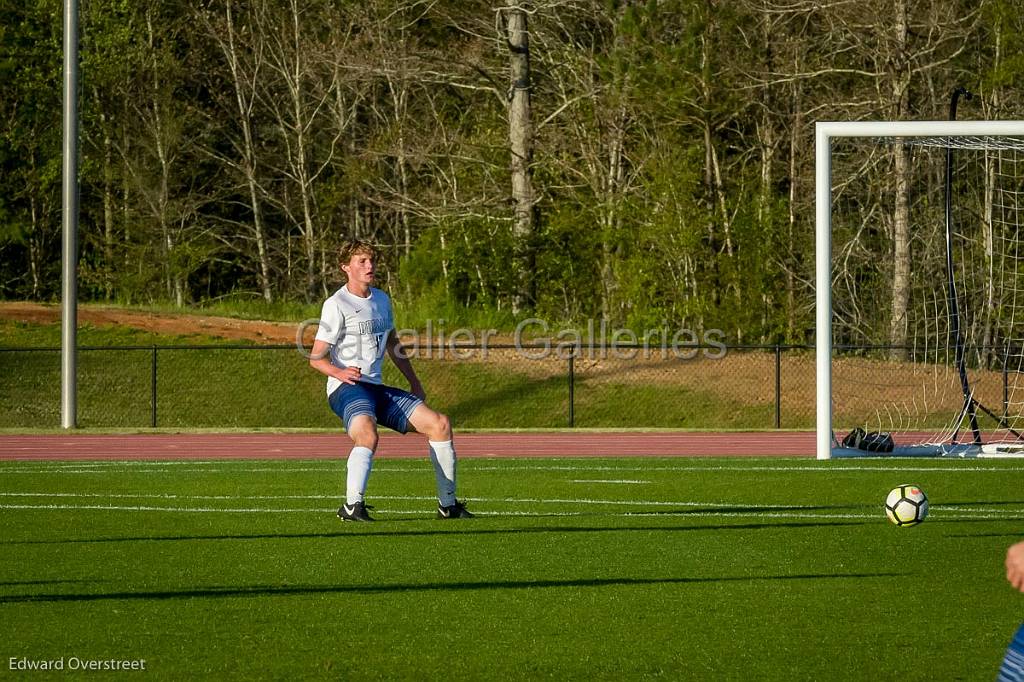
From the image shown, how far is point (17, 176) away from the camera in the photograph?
42.2m

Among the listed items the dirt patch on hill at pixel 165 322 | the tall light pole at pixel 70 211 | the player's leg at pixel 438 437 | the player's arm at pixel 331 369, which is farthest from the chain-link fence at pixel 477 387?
the player's arm at pixel 331 369

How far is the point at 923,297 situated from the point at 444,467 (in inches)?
619

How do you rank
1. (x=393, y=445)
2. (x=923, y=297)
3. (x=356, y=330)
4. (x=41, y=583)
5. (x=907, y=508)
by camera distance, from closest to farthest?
(x=41, y=583) → (x=907, y=508) → (x=356, y=330) → (x=393, y=445) → (x=923, y=297)

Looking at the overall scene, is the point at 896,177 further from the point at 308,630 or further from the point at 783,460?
the point at 308,630

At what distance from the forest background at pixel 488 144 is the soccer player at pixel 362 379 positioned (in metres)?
17.2

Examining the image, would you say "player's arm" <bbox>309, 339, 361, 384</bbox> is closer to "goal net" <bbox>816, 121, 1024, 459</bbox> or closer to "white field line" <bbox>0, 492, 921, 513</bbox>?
"white field line" <bbox>0, 492, 921, 513</bbox>

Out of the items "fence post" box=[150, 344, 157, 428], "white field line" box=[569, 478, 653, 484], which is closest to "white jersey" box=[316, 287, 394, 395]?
"white field line" box=[569, 478, 653, 484]

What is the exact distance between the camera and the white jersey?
34.9ft

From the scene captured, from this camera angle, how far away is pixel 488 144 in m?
35.4

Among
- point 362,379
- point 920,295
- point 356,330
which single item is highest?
point 920,295

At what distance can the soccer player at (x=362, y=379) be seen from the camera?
1059 centimetres

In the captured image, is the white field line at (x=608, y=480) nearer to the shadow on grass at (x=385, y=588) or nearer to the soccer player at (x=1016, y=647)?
the shadow on grass at (x=385, y=588)

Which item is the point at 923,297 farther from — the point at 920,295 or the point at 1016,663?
the point at 1016,663

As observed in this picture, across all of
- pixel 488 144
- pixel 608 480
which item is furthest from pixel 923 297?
pixel 488 144
